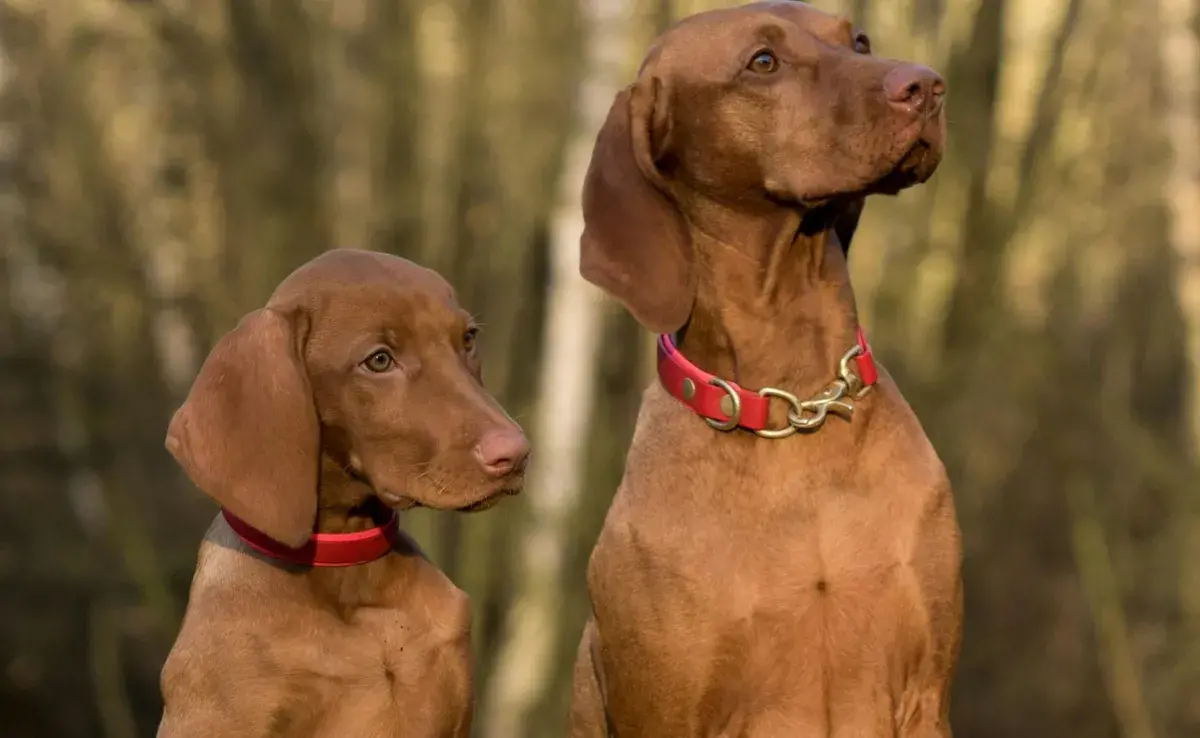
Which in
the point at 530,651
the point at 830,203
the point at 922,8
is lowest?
the point at 530,651

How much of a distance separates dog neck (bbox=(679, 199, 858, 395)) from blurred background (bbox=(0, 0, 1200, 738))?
516 centimetres

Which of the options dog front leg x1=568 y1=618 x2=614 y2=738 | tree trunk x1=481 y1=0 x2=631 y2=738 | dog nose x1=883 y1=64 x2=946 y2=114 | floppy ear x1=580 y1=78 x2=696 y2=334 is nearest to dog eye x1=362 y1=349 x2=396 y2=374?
floppy ear x1=580 y1=78 x2=696 y2=334

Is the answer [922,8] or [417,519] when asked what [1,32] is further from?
[922,8]

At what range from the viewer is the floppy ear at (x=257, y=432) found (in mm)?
3918

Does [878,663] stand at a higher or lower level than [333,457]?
lower

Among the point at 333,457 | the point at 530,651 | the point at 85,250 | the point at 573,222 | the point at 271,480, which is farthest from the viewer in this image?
the point at 85,250

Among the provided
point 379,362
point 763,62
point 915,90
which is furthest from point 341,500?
point 915,90

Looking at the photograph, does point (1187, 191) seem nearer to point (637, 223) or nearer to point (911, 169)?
point (911, 169)

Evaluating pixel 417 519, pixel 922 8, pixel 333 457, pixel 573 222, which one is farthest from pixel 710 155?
pixel 922 8

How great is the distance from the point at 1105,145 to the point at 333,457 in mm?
8180

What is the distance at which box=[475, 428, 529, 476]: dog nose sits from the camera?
396 centimetres

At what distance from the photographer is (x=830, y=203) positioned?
4391mm

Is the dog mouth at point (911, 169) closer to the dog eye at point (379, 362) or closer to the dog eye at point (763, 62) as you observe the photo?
the dog eye at point (763, 62)

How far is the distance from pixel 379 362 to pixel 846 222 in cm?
136
